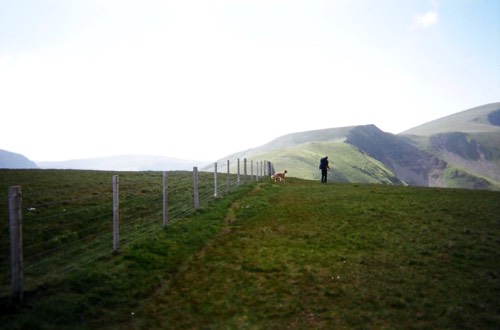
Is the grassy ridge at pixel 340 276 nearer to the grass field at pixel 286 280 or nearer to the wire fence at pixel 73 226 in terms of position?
the grass field at pixel 286 280

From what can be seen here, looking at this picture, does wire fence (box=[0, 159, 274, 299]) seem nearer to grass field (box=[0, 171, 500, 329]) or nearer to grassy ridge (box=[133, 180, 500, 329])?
grass field (box=[0, 171, 500, 329])

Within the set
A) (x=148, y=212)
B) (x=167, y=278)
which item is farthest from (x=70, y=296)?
(x=148, y=212)

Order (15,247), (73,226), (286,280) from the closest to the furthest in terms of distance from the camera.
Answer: (15,247), (286,280), (73,226)

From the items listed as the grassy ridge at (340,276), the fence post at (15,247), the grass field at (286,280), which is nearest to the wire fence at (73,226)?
the fence post at (15,247)

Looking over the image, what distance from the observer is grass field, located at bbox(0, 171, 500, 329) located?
8.27m

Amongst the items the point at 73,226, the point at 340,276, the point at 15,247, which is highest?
the point at 15,247

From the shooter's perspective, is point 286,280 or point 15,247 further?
point 286,280

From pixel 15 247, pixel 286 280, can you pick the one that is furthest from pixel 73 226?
pixel 286 280

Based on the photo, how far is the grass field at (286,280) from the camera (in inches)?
326

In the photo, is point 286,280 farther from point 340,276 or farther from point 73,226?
point 73,226

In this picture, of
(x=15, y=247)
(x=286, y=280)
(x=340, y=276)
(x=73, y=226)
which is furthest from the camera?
(x=73, y=226)

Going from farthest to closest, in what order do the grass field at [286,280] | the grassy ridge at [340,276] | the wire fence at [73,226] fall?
the wire fence at [73,226] → the grassy ridge at [340,276] → the grass field at [286,280]

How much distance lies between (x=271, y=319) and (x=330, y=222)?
1060 cm

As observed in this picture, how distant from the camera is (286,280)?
10.7 metres
